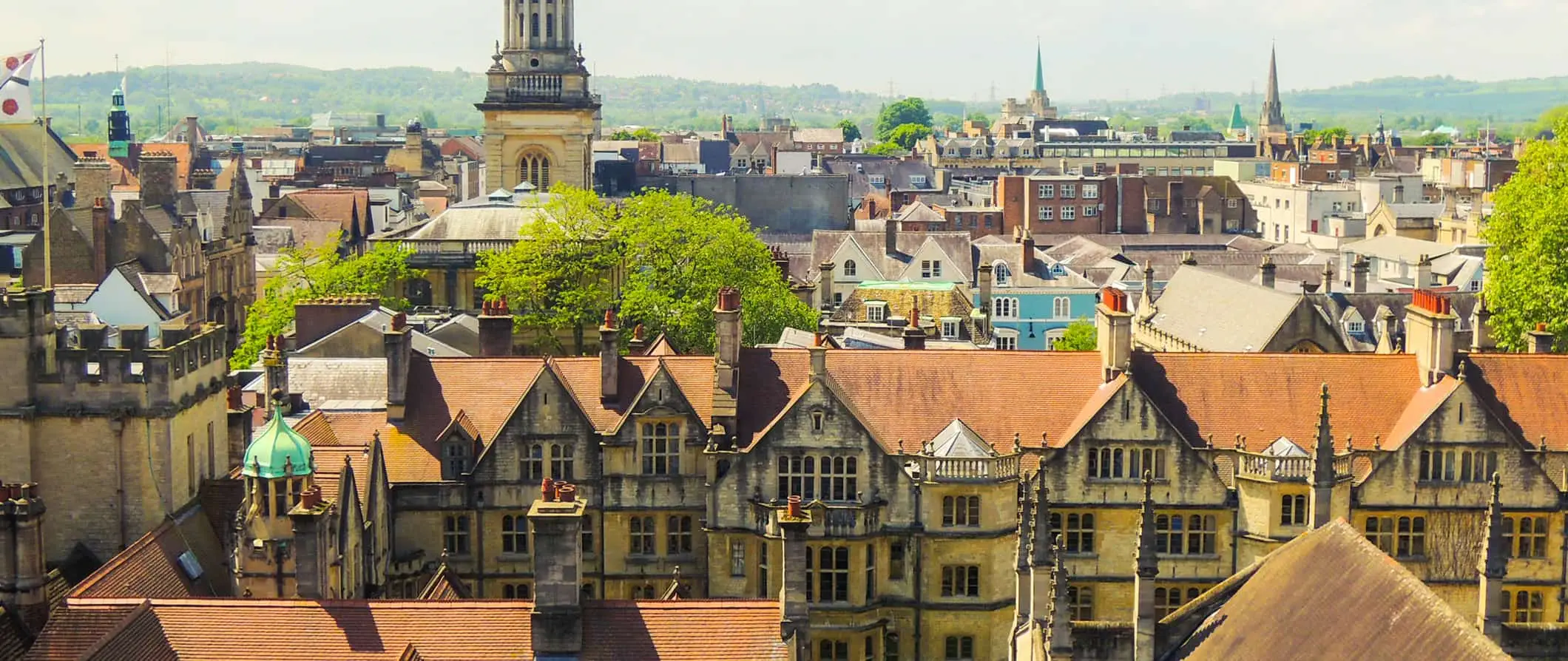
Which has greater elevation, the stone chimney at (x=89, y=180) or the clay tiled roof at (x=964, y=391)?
the stone chimney at (x=89, y=180)

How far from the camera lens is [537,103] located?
384 ft

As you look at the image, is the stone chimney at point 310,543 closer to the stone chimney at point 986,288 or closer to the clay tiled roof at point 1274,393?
the clay tiled roof at point 1274,393

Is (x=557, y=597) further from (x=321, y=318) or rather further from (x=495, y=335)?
(x=321, y=318)

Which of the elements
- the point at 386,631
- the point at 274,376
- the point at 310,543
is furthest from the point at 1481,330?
the point at 386,631

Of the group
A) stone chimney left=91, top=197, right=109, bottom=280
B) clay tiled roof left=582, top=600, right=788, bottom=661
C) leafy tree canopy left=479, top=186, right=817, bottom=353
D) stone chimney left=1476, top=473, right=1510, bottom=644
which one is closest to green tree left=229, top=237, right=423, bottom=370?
leafy tree canopy left=479, top=186, right=817, bottom=353

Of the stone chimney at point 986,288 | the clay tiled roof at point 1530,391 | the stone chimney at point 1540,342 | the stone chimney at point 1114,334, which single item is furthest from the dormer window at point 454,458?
the stone chimney at point 986,288

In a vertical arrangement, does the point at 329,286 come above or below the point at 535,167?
below

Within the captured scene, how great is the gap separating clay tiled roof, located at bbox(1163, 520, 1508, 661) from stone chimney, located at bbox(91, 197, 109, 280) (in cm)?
8985

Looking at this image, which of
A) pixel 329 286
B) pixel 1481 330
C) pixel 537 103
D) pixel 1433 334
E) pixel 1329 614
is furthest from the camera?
pixel 537 103

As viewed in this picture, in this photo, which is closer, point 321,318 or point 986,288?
point 321,318

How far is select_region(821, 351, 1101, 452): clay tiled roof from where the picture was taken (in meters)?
57.0

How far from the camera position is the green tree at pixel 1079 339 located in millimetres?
99356

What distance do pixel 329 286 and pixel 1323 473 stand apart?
182ft

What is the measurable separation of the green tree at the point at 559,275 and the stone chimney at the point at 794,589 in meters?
45.7
